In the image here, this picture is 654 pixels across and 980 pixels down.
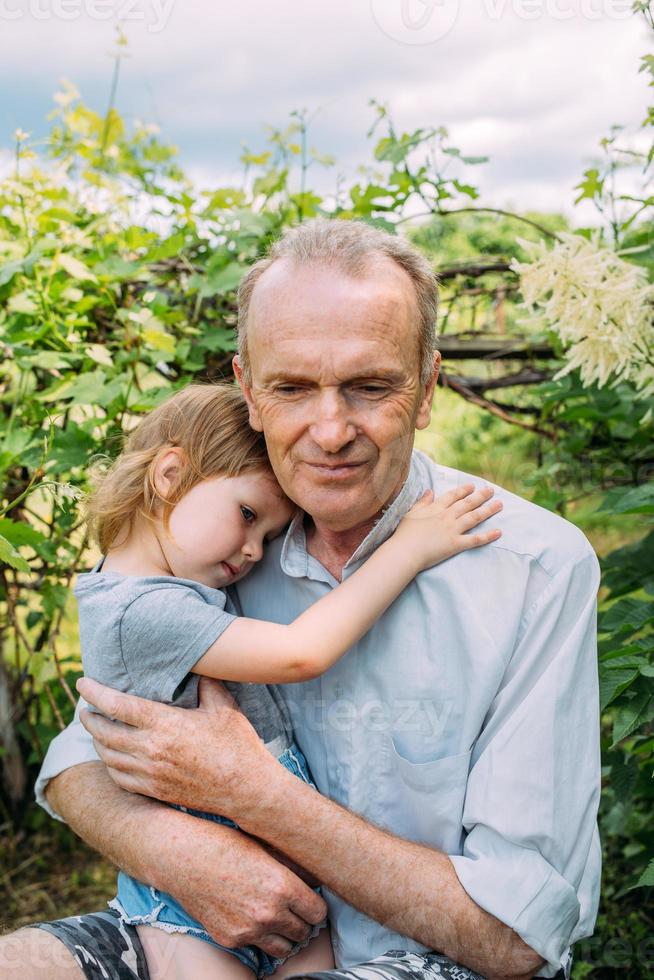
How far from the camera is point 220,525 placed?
1.99 m

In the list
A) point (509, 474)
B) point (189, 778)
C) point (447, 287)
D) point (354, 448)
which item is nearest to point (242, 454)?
point (354, 448)

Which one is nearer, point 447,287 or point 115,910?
point 115,910

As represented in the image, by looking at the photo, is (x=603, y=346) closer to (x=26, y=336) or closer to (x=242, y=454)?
(x=242, y=454)

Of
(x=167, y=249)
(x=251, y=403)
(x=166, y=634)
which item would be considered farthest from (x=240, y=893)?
(x=167, y=249)

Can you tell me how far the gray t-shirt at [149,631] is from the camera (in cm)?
185

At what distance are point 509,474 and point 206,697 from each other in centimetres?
677

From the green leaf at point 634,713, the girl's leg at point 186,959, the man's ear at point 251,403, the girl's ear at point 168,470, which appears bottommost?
the girl's leg at point 186,959

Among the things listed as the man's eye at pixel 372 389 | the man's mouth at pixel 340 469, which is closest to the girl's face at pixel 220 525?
the man's mouth at pixel 340 469

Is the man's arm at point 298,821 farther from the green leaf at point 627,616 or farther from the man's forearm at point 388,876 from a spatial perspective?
the green leaf at point 627,616

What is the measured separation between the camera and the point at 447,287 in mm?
3285

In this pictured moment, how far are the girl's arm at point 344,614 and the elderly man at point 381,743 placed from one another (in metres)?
0.06

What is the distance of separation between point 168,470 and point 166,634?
1.24 ft

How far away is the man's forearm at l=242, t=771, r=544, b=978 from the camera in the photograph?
66.3 inches

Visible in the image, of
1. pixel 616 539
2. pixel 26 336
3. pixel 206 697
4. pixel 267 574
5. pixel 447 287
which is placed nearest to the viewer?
pixel 206 697
